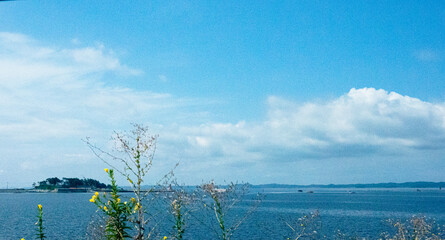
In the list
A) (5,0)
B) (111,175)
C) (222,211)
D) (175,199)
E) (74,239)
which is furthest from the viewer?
(74,239)

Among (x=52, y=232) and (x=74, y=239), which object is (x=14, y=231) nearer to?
(x=52, y=232)

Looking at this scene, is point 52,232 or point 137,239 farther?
point 52,232

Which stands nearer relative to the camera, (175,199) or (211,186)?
(175,199)

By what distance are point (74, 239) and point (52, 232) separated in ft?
26.5

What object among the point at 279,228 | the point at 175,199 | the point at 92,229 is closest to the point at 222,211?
the point at 175,199

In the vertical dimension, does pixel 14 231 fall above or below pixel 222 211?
below

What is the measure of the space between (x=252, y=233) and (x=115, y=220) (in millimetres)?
40349

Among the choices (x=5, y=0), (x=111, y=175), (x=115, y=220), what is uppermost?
(x=5, y=0)

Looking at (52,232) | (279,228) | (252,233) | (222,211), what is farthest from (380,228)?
(222,211)

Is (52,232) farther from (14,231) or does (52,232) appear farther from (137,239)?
(137,239)

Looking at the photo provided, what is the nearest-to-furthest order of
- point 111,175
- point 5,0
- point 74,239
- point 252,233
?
1. point 5,0
2. point 111,175
3. point 74,239
4. point 252,233

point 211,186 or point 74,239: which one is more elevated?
point 211,186

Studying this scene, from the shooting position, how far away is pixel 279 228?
A: 49250mm

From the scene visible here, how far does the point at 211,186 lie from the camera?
33.6ft
